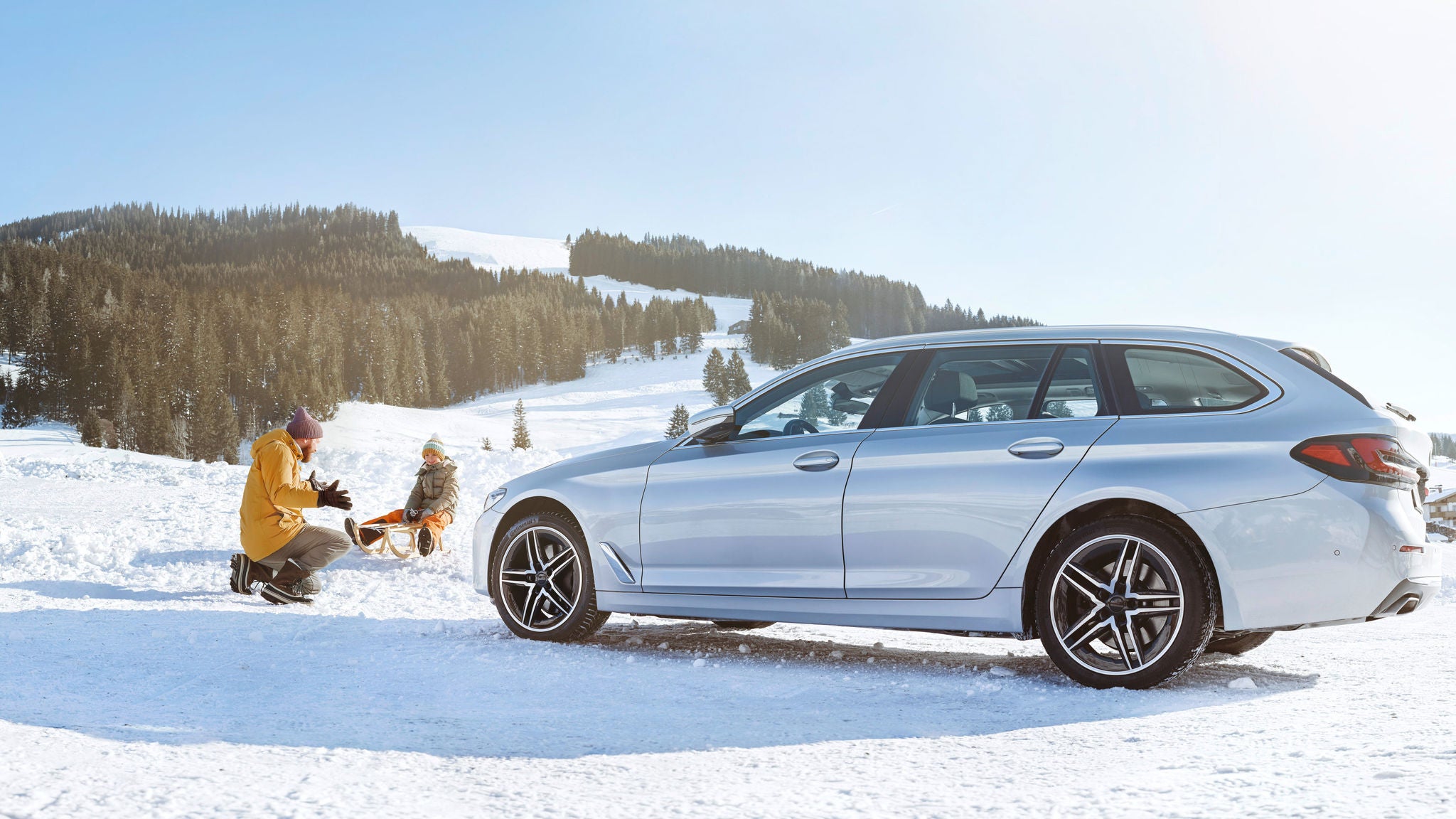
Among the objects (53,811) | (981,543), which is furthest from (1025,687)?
(53,811)

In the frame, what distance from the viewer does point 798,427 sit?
5.82m

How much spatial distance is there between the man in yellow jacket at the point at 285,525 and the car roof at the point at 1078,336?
183 inches

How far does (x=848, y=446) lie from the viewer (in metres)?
5.48

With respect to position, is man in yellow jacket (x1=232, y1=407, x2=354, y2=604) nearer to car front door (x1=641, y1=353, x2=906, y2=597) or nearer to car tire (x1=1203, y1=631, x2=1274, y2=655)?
car front door (x1=641, y1=353, x2=906, y2=597)

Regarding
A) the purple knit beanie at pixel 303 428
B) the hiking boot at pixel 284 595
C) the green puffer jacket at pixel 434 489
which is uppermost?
the purple knit beanie at pixel 303 428

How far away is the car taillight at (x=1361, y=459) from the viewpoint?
4.41 meters

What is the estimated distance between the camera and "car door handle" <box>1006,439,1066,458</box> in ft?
16.2

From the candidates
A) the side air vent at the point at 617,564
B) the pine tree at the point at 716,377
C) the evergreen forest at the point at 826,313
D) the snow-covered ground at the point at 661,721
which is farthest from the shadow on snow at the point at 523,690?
the evergreen forest at the point at 826,313

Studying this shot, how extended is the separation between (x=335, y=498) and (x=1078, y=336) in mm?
5513

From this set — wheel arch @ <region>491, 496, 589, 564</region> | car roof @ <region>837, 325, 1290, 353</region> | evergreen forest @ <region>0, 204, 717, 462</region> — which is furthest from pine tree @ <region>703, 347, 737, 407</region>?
car roof @ <region>837, 325, 1290, 353</region>

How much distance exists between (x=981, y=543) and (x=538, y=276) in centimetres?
18197

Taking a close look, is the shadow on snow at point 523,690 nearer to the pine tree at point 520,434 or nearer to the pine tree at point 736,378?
the pine tree at point 520,434

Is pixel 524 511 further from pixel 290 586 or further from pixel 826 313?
pixel 826 313

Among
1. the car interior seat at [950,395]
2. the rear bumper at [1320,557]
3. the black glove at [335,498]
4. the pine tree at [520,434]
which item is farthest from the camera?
the pine tree at [520,434]
